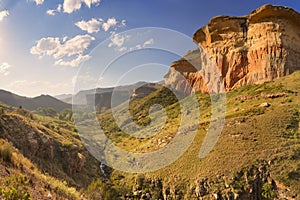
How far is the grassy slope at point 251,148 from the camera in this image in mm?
19438

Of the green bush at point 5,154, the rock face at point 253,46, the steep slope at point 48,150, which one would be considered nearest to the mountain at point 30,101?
the rock face at point 253,46

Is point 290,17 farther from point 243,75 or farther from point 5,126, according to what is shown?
point 5,126

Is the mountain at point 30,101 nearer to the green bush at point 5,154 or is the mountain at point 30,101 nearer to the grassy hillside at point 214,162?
the grassy hillside at point 214,162

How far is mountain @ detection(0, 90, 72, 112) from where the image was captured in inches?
4011

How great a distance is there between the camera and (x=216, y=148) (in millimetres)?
23000

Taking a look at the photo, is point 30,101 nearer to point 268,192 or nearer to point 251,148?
point 251,148

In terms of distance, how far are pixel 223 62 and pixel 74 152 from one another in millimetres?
32429

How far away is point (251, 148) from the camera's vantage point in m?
21.4

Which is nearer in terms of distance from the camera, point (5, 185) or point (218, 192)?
point (5, 185)

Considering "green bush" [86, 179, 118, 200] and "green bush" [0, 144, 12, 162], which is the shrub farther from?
"green bush" [0, 144, 12, 162]

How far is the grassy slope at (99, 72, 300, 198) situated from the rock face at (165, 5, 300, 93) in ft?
32.2

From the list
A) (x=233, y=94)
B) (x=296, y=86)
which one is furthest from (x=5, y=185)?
(x=233, y=94)

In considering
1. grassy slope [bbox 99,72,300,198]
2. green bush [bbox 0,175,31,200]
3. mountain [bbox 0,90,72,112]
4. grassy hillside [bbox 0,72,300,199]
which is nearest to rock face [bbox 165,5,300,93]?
grassy slope [bbox 99,72,300,198]

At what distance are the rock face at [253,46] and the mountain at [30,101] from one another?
84.4 metres
